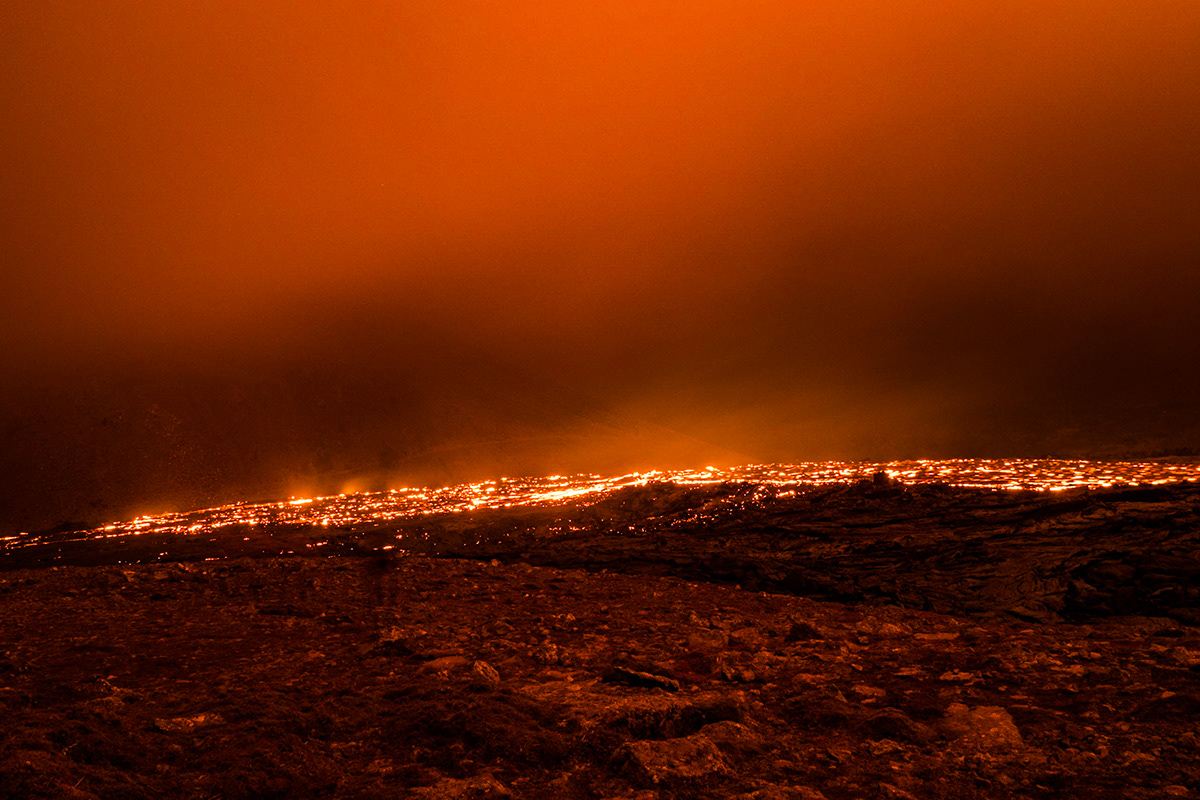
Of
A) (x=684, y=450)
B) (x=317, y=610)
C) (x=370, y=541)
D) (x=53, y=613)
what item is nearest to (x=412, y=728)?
(x=317, y=610)

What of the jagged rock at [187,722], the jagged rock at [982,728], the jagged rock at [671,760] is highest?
the jagged rock at [187,722]

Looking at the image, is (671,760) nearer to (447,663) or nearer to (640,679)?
(640,679)

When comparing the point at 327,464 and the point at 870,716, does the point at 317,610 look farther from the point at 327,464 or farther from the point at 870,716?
the point at 327,464

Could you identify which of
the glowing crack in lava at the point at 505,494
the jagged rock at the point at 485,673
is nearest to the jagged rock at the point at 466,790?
the jagged rock at the point at 485,673

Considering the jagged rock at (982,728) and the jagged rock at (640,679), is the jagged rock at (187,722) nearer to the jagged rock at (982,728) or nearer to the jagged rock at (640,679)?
the jagged rock at (640,679)

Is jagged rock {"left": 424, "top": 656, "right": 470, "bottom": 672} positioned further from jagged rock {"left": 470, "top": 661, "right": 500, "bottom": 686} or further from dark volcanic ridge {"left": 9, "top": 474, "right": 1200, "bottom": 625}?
dark volcanic ridge {"left": 9, "top": 474, "right": 1200, "bottom": 625}
